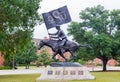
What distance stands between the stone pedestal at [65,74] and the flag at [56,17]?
10.5 feet

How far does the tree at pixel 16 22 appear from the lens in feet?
89.4

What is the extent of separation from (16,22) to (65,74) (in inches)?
261

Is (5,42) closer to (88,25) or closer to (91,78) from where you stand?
(91,78)

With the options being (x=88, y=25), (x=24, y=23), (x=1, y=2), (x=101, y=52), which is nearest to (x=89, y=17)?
(x=88, y=25)

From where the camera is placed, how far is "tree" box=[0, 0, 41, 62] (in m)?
27.2

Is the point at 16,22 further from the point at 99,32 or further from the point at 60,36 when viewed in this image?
the point at 99,32

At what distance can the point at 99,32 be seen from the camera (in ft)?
151

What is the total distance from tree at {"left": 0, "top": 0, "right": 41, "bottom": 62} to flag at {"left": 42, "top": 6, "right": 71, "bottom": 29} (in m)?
3.26

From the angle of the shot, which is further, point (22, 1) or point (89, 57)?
point (89, 57)

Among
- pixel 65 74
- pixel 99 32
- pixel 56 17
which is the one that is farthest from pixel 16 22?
pixel 99 32

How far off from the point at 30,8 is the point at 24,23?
182 cm

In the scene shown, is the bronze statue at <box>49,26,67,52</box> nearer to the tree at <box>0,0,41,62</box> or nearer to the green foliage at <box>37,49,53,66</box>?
the tree at <box>0,0,41,62</box>

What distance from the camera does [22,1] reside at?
1086 inches

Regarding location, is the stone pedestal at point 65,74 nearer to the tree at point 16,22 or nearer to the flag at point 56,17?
the flag at point 56,17
